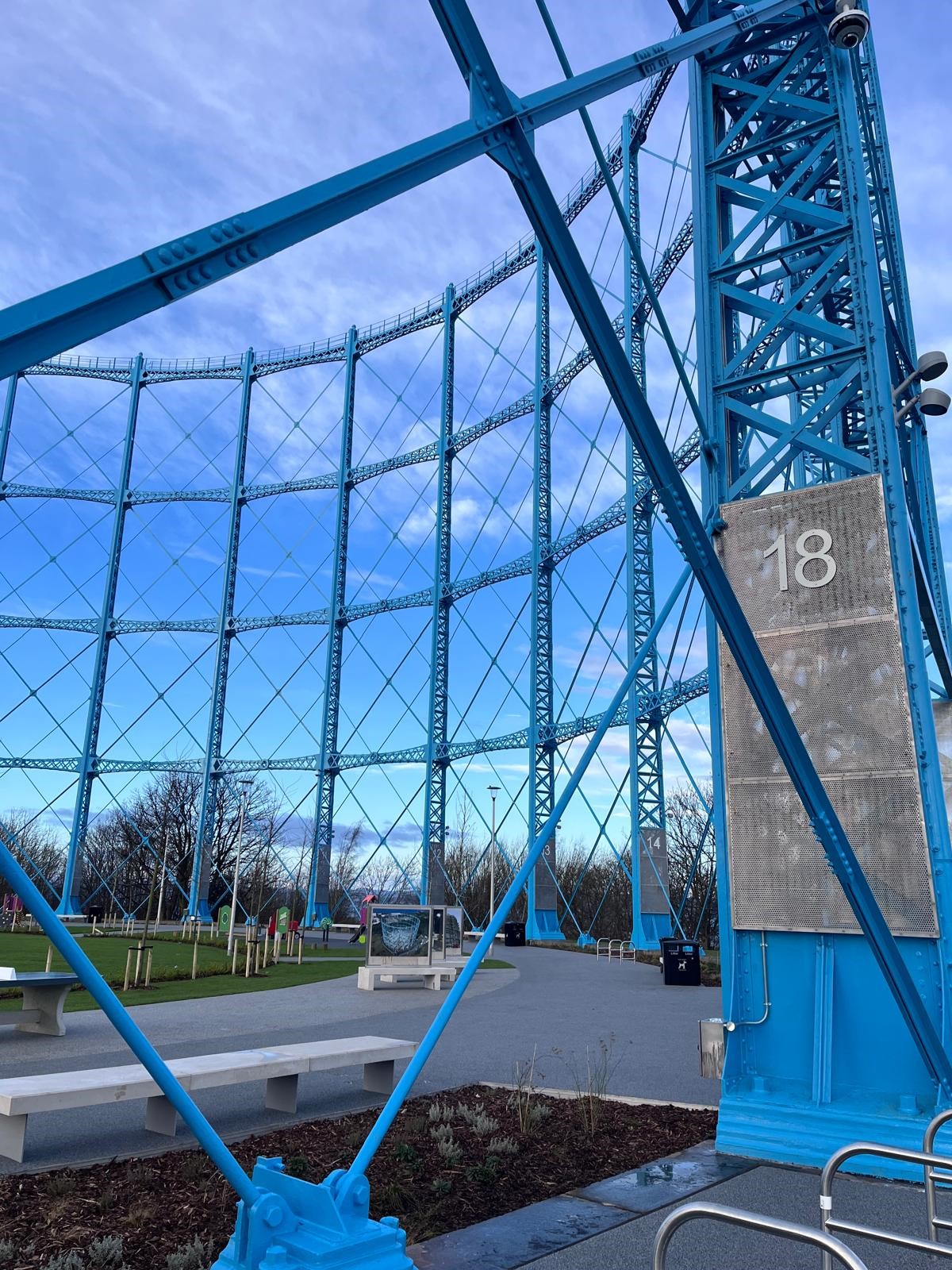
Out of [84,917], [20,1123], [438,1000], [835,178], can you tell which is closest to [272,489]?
[84,917]

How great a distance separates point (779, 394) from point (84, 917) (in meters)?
30.4

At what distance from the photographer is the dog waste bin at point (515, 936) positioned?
2292cm

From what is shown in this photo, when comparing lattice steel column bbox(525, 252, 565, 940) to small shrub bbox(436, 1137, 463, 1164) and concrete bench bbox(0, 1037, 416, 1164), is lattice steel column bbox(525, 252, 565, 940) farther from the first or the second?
small shrub bbox(436, 1137, 463, 1164)

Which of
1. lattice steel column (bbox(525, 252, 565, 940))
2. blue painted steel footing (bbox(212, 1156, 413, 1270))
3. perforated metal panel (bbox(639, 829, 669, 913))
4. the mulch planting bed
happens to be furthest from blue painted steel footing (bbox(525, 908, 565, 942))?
blue painted steel footing (bbox(212, 1156, 413, 1270))

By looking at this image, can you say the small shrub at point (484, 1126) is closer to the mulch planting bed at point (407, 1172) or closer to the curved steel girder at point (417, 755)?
the mulch planting bed at point (407, 1172)

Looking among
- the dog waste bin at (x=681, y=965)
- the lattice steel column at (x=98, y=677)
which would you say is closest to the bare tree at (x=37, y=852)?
the lattice steel column at (x=98, y=677)

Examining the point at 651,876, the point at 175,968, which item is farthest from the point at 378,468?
the point at 175,968

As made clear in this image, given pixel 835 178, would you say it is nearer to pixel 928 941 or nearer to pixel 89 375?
pixel 928 941

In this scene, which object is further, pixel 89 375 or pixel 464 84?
pixel 89 375

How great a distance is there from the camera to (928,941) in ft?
15.1

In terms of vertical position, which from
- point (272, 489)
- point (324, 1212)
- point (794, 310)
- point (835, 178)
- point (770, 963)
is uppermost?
point (272, 489)

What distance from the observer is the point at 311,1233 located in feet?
8.34

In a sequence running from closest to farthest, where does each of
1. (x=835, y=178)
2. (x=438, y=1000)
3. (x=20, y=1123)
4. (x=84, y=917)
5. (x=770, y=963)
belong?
(x=20, y=1123), (x=770, y=963), (x=835, y=178), (x=438, y=1000), (x=84, y=917)

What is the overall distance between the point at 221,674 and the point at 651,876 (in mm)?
16552
